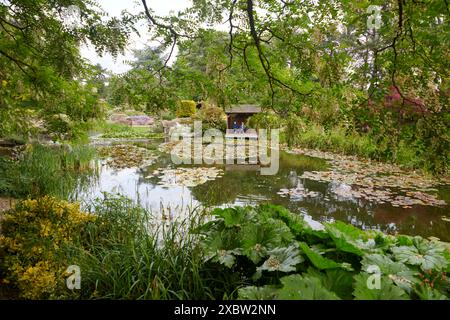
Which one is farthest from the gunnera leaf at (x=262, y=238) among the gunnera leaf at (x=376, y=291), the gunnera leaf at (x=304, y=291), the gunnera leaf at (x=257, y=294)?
the gunnera leaf at (x=376, y=291)

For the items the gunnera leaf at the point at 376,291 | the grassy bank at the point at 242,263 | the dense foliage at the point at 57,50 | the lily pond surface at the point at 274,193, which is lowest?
the lily pond surface at the point at 274,193

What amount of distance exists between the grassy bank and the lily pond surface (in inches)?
63.5

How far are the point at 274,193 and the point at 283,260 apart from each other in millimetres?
5382

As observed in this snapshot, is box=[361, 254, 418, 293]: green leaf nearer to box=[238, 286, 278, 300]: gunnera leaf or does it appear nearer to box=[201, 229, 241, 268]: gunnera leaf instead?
box=[238, 286, 278, 300]: gunnera leaf

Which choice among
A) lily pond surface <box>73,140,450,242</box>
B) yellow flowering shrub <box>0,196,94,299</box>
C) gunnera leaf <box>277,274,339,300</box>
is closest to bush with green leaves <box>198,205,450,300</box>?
gunnera leaf <box>277,274,339,300</box>

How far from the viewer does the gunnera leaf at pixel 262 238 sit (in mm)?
2099

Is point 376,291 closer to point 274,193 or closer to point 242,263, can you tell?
point 242,263

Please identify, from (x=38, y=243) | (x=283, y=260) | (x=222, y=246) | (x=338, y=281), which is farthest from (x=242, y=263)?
(x=38, y=243)

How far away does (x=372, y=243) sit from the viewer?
228 cm

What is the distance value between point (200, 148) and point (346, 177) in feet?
23.6

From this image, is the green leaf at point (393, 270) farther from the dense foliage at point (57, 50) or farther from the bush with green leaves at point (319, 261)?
Answer: the dense foliage at point (57, 50)

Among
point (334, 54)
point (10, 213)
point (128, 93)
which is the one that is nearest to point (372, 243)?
point (334, 54)

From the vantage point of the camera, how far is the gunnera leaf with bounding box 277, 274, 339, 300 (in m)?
1.45

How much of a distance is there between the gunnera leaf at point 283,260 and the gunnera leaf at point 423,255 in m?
0.72
